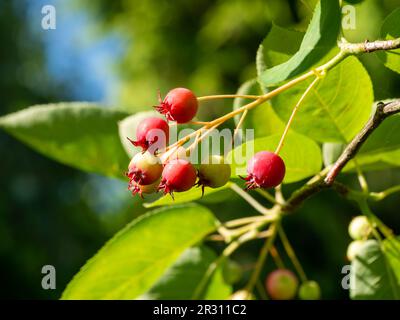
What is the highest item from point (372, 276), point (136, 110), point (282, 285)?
point (136, 110)

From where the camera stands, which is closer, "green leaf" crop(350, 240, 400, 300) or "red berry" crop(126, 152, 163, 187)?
"red berry" crop(126, 152, 163, 187)

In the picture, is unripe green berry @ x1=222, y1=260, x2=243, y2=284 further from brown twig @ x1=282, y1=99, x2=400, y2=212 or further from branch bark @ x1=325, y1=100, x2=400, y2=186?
branch bark @ x1=325, y1=100, x2=400, y2=186

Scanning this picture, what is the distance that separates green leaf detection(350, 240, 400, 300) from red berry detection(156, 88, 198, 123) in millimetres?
420

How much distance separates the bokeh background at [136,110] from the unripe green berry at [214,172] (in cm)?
26

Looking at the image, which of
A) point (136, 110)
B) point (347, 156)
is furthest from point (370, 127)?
point (136, 110)

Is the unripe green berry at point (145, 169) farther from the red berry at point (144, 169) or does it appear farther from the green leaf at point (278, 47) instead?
the green leaf at point (278, 47)

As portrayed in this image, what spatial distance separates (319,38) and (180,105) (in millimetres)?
186

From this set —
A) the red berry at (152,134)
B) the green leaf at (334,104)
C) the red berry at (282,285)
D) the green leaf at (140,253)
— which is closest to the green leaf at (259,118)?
the green leaf at (334,104)

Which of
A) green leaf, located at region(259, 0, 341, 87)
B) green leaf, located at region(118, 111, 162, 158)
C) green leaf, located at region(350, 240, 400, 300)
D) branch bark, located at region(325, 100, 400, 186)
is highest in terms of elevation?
green leaf, located at region(118, 111, 162, 158)

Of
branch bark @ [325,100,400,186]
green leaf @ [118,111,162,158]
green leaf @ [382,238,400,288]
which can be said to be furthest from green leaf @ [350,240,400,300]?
green leaf @ [118,111,162,158]

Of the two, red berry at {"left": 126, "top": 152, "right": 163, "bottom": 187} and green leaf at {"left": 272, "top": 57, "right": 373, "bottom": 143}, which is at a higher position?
green leaf at {"left": 272, "top": 57, "right": 373, "bottom": 143}

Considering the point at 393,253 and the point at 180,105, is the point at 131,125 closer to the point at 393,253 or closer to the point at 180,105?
the point at 180,105

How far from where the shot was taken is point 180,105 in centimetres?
66

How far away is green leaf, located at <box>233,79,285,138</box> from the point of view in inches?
37.0
